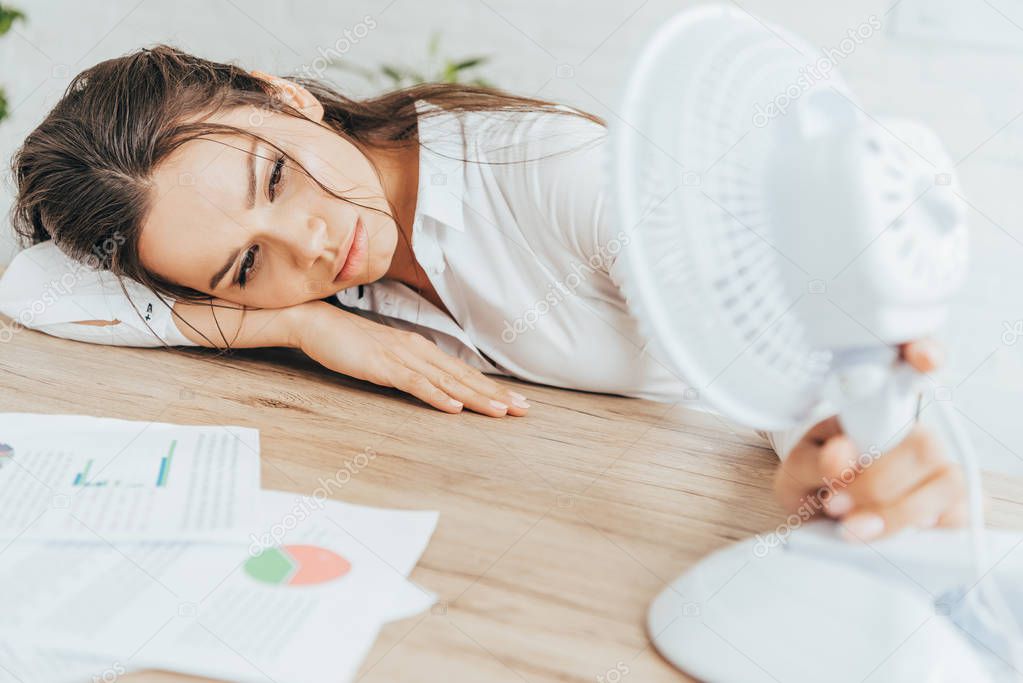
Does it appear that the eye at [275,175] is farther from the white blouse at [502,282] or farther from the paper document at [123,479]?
the paper document at [123,479]

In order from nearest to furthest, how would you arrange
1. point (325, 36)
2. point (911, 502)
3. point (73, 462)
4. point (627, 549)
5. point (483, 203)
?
point (911, 502) → point (627, 549) → point (73, 462) → point (483, 203) → point (325, 36)

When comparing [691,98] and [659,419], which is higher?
[691,98]

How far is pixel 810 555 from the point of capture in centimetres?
54

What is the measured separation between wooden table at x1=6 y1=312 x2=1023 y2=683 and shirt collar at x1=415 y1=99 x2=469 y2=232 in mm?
269

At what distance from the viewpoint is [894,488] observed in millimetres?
551

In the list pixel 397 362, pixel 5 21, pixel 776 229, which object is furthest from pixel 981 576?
pixel 5 21

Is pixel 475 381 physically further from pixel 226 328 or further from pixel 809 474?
pixel 809 474

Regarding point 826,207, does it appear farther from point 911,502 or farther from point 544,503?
point 544,503

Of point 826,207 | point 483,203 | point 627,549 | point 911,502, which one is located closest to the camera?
point 826,207

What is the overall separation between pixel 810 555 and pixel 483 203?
0.82m

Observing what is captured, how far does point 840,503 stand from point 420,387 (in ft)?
1.98

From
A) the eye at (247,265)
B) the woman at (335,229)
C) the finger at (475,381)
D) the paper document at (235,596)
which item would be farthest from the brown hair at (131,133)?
the paper document at (235,596)

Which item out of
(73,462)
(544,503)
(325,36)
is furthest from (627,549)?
(325,36)

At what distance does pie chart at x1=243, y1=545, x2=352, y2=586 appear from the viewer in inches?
23.4
